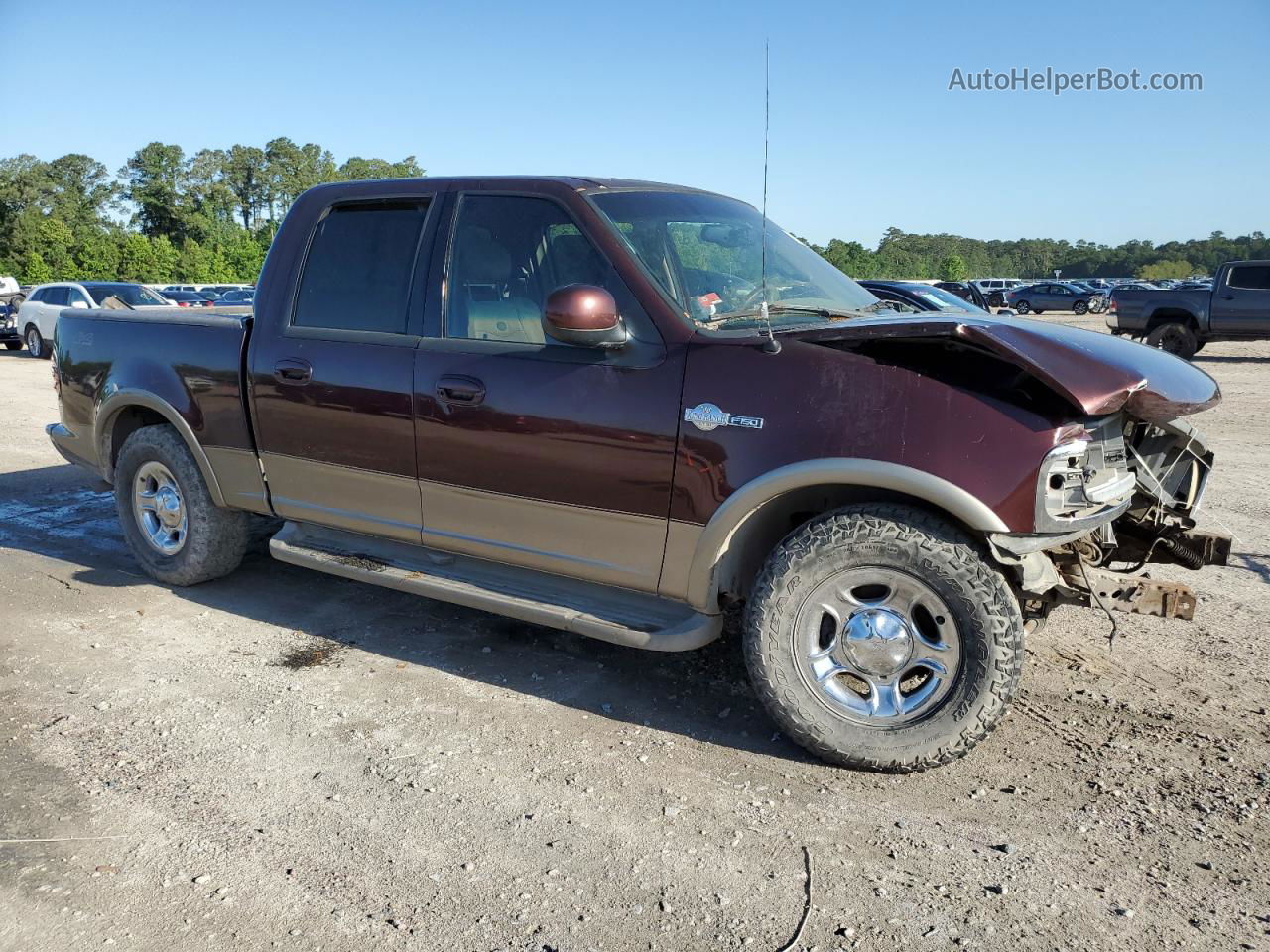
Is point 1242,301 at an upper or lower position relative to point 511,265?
lower

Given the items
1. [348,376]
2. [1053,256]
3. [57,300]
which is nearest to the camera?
[348,376]

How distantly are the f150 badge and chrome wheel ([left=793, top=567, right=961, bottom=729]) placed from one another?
0.60 m

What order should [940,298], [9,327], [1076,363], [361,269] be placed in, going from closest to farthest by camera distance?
1. [1076,363]
2. [361,269]
3. [940,298]
4. [9,327]

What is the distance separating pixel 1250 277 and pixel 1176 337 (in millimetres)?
1662

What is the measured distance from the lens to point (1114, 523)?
13.1ft

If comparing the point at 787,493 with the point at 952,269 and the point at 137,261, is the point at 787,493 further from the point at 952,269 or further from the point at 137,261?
the point at 952,269

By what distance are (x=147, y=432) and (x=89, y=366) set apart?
0.65m

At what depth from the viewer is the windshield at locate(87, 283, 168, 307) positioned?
19.7m

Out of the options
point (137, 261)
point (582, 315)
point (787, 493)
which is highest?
point (582, 315)

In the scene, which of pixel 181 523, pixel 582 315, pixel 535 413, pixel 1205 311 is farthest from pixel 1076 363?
pixel 1205 311

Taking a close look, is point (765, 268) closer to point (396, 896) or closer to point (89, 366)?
point (396, 896)

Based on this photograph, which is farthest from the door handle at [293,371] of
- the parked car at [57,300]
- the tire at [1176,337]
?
the tire at [1176,337]

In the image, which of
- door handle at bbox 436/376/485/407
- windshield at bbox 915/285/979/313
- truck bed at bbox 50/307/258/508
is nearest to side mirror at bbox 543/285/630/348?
door handle at bbox 436/376/485/407

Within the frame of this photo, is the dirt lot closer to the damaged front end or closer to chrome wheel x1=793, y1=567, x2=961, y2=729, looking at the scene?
chrome wheel x1=793, y1=567, x2=961, y2=729
